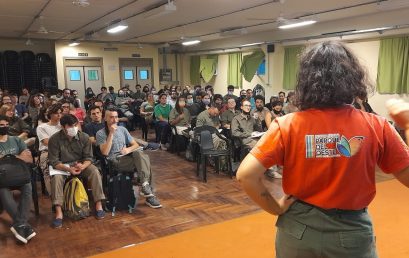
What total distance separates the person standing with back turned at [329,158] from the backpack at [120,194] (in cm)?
285

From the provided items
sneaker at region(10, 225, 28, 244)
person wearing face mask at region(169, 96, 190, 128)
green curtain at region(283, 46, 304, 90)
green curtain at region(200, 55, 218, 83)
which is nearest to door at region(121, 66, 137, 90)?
green curtain at region(200, 55, 218, 83)

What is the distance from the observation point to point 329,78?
1.10 m

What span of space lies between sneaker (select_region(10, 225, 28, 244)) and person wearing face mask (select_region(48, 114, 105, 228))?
1.33 feet

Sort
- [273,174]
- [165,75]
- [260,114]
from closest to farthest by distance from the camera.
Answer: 1. [273,174]
2. [260,114]
3. [165,75]

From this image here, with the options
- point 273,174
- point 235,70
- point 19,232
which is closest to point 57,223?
point 19,232

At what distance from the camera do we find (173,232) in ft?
10.6

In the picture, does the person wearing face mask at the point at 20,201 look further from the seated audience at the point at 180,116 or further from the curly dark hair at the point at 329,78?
the seated audience at the point at 180,116

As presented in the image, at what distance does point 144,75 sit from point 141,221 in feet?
34.9

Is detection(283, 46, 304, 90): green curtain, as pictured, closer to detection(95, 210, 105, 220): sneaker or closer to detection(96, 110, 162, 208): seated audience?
detection(96, 110, 162, 208): seated audience

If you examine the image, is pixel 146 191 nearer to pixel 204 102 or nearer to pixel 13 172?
pixel 13 172

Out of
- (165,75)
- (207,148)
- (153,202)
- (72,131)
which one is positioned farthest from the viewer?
(165,75)

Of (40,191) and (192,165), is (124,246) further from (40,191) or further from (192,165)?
(192,165)

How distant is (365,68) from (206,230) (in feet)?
7.83

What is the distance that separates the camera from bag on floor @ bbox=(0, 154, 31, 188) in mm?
3316
